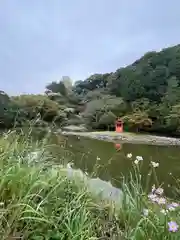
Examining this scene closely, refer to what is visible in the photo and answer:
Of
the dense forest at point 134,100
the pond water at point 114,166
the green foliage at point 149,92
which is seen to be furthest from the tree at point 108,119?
the pond water at point 114,166

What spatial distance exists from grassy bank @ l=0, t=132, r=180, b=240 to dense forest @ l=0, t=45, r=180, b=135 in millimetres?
14049

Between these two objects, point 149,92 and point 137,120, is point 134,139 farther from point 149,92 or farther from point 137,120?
point 149,92

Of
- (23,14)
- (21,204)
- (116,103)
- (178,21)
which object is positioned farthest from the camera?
(116,103)

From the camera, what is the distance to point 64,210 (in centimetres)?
131

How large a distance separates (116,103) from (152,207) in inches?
713

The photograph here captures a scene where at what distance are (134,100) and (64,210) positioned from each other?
19.1 m

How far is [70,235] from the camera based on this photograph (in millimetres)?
1199

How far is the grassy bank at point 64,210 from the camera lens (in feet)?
3.78

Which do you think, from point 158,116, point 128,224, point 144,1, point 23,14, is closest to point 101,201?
point 128,224

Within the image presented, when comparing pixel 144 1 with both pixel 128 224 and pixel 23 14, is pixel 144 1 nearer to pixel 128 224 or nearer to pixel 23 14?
pixel 23 14

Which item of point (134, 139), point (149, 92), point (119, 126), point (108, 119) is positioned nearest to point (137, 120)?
point (119, 126)

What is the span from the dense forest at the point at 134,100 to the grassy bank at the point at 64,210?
1405 centimetres

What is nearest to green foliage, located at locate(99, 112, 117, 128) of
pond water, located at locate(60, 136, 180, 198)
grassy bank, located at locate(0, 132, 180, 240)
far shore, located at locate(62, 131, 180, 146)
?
far shore, located at locate(62, 131, 180, 146)

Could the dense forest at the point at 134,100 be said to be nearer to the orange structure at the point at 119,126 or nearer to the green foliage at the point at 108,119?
the green foliage at the point at 108,119
